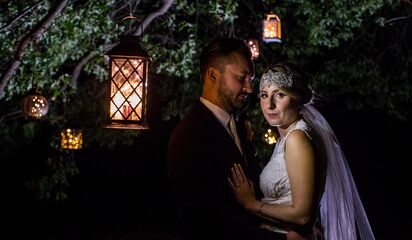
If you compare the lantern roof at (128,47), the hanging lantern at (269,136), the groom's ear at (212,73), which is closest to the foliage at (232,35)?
the hanging lantern at (269,136)

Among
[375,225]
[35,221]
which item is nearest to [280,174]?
[375,225]

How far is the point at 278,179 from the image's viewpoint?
4.18m

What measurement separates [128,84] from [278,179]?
7.79ft

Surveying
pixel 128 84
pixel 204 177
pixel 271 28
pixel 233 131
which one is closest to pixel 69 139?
pixel 271 28

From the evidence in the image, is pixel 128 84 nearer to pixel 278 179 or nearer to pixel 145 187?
pixel 278 179

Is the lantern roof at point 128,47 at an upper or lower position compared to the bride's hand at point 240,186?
upper

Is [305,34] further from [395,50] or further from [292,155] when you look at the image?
[292,155]

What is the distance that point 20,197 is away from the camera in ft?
80.1

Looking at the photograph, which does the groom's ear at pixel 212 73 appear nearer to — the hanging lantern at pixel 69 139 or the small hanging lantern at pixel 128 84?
the small hanging lantern at pixel 128 84

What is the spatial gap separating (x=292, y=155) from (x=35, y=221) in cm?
2147

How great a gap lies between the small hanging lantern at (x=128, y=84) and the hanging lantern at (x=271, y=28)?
7.15 m

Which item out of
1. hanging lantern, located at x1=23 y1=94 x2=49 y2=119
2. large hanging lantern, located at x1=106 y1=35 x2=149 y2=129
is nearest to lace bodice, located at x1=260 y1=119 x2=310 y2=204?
large hanging lantern, located at x1=106 y1=35 x2=149 y2=129

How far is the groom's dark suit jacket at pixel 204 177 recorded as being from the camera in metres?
3.49

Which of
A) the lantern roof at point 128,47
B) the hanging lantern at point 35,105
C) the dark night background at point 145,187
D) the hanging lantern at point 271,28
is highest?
the hanging lantern at point 271,28
